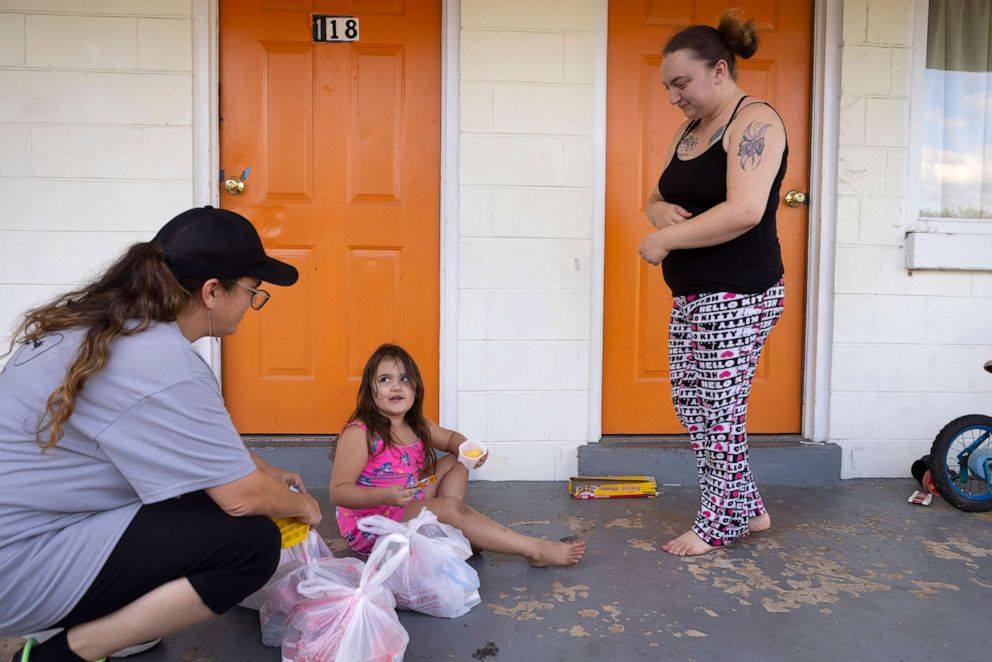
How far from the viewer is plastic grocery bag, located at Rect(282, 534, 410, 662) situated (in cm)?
197

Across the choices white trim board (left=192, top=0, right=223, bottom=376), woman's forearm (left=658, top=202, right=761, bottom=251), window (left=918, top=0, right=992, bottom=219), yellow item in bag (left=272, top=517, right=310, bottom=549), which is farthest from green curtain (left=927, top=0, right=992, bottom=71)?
yellow item in bag (left=272, top=517, right=310, bottom=549)

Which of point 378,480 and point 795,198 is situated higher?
point 795,198

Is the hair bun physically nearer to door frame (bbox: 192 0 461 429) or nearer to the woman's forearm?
the woman's forearm

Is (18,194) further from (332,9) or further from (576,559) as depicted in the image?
(576,559)

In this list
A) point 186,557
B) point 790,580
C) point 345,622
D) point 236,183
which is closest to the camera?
point 186,557

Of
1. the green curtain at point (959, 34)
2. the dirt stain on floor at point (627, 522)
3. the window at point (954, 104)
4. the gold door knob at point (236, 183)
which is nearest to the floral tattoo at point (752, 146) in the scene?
the dirt stain on floor at point (627, 522)

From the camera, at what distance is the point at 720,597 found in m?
2.62

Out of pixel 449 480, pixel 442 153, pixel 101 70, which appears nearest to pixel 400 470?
pixel 449 480

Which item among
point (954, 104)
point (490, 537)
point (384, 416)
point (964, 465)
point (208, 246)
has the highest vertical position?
point (954, 104)

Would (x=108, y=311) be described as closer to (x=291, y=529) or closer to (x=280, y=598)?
(x=291, y=529)

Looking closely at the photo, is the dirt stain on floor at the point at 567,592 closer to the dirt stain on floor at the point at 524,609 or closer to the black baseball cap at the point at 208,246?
the dirt stain on floor at the point at 524,609

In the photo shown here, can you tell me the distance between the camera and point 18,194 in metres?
3.76

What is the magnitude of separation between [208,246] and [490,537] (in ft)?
4.94

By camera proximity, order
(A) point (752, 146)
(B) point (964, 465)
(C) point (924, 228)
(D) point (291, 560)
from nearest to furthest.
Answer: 1. (D) point (291, 560)
2. (A) point (752, 146)
3. (B) point (964, 465)
4. (C) point (924, 228)
